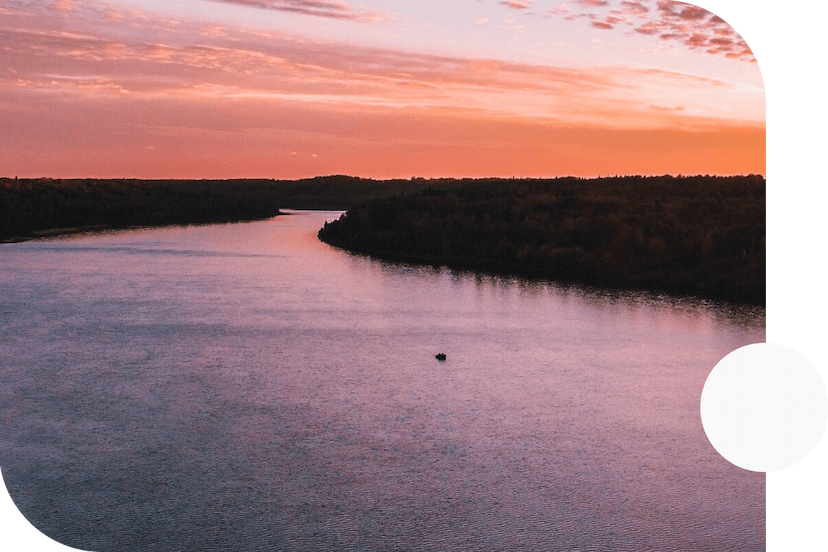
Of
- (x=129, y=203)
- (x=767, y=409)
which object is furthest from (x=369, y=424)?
(x=129, y=203)

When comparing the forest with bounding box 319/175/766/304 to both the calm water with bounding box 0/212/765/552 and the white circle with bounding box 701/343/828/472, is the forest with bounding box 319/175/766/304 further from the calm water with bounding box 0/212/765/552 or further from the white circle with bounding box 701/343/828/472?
the white circle with bounding box 701/343/828/472

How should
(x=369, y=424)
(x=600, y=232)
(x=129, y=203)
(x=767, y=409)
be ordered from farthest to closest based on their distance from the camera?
(x=129, y=203) < (x=600, y=232) < (x=369, y=424) < (x=767, y=409)

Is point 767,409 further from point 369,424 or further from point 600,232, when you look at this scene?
point 600,232

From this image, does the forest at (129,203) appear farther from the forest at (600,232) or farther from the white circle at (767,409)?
the white circle at (767,409)

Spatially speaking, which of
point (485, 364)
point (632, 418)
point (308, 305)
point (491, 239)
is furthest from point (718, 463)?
point (491, 239)

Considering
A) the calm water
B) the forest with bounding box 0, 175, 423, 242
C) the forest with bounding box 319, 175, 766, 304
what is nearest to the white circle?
the calm water

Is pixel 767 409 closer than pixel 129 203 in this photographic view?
Yes

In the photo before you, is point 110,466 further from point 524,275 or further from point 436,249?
point 436,249
